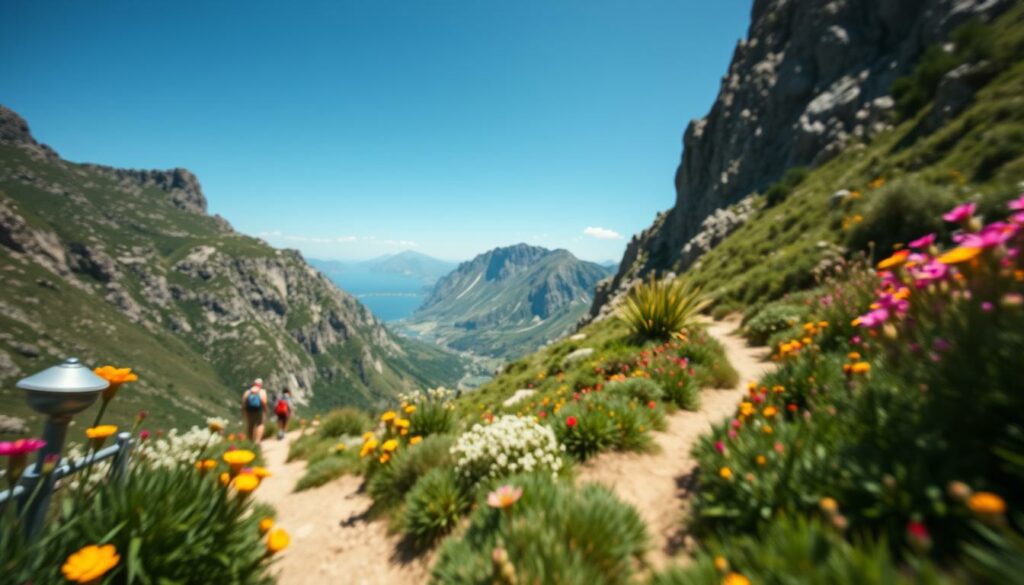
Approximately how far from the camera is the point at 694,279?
82.2ft

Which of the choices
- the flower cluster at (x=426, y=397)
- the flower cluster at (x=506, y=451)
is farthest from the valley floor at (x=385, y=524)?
the flower cluster at (x=426, y=397)

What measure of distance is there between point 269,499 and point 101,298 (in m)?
249

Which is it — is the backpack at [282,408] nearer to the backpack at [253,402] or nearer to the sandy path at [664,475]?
the backpack at [253,402]

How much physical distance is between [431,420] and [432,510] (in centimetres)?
294

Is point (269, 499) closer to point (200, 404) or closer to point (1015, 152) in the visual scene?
point (1015, 152)

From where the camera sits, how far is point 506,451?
173 inches

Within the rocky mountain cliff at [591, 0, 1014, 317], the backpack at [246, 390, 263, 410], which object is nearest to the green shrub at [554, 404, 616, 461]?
the backpack at [246, 390, 263, 410]

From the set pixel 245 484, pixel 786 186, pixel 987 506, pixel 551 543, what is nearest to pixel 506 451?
pixel 551 543

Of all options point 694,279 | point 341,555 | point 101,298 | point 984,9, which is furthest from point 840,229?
point 101,298

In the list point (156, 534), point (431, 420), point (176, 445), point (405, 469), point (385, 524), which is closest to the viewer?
point (156, 534)

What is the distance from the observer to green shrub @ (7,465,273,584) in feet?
7.66

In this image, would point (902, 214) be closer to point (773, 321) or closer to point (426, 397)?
point (773, 321)

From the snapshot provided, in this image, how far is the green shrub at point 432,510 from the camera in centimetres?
424

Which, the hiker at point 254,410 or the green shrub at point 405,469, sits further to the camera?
the hiker at point 254,410
